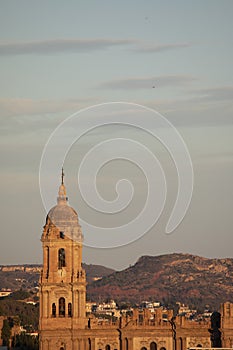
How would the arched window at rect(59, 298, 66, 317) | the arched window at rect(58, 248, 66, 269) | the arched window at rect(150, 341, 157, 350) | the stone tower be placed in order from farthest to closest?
the arched window at rect(58, 248, 66, 269) → the arched window at rect(150, 341, 157, 350) → the arched window at rect(59, 298, 66, 317) → the stone tower

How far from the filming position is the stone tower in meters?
108

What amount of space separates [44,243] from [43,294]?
13.4 ft

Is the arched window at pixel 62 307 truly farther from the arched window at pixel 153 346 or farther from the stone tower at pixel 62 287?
the arched window at pixel 153 346

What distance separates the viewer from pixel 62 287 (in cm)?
10931

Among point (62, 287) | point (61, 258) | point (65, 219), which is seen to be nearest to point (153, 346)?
point (62, 287)

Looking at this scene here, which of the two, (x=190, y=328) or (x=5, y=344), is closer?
(x=190, y=328)

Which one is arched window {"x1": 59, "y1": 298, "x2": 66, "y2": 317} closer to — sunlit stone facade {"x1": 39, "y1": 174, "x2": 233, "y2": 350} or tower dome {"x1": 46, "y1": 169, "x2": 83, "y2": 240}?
sunlit stone facade {"x1": 39, "y1": 174, "x2": 233, "y2": 350}

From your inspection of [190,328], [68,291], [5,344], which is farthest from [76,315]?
[5,344]

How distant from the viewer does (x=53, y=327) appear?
10862 centimetres

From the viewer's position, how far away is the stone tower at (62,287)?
108 meters

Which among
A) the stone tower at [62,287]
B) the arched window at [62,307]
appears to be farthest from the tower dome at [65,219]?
the arched window at [62,307]

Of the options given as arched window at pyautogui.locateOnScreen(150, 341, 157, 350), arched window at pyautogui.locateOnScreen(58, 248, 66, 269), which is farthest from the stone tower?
arched window at pyautogui.locateOnScreen(150, 341, 157, 350)

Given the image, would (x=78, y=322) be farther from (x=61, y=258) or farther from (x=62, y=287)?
(x=61, y=258)

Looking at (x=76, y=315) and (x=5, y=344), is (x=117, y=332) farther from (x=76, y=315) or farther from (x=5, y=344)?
(x=5, y=344)
